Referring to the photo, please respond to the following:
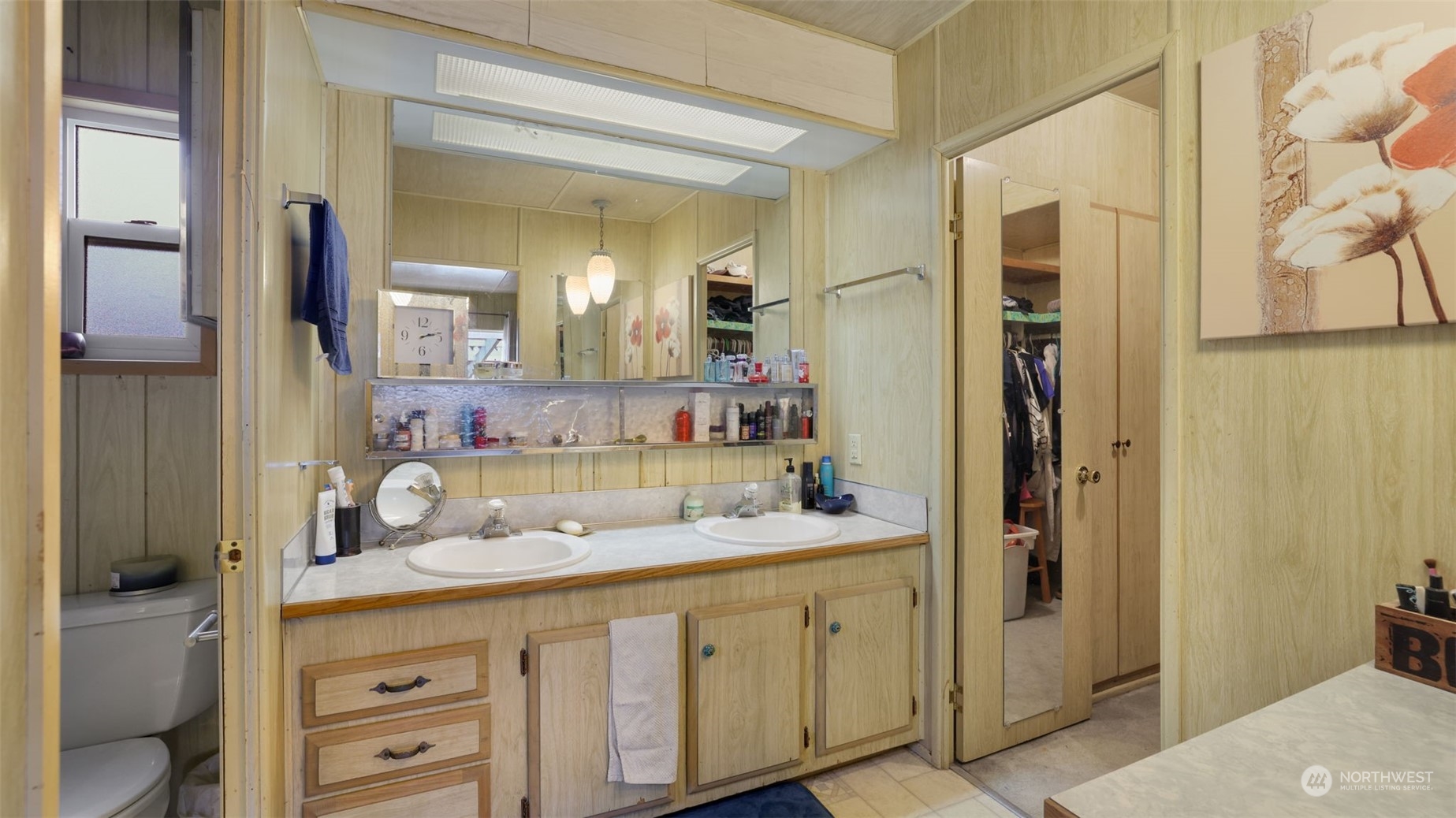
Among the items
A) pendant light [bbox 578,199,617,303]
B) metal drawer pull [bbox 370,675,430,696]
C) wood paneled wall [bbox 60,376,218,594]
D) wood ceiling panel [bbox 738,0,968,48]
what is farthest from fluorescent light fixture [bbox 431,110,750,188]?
metal drawer pull [bbox 370,675,430,696]

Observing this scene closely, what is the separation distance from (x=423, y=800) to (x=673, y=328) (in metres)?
1.64

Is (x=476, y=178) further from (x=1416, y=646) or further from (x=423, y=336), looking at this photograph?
(x=1416, y=646)

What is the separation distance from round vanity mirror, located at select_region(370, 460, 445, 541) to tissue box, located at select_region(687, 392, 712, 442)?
93cm

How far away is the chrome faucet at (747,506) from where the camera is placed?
2.39 metres

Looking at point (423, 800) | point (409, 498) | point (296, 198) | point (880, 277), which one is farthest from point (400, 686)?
point (880, 277)

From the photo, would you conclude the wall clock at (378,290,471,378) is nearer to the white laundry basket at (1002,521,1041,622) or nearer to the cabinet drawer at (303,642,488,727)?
the cabinet drawer at (303,642,488,727)

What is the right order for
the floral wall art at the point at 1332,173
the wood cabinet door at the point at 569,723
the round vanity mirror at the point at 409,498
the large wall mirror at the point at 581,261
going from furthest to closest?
the large wall mirror at the point at 581,261 → the round vanity mirror at the point at 409,498 → the wood cabinet door at the point at 569,723 → the floral wall art at the point at 1332,173

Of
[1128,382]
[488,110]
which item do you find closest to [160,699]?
[488,110]

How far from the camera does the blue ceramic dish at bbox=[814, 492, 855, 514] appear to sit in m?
2.48

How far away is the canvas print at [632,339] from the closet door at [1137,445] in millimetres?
2077

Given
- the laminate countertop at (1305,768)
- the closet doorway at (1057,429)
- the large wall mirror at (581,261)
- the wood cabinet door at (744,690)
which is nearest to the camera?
the laminate countertop at (1305,768)

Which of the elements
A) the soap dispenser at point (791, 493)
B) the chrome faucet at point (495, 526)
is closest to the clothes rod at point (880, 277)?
the soap dispenser at point (791, 493)

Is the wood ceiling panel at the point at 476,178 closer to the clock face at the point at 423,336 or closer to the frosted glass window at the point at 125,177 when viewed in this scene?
the clock face at the point at 423,336

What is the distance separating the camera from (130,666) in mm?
1477
